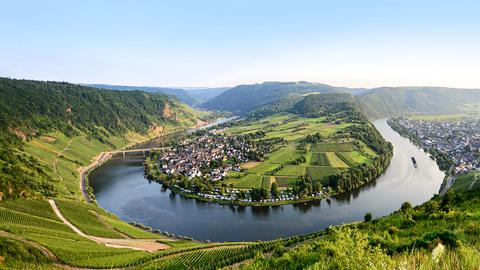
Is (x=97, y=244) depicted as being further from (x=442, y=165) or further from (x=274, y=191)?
(x=442, y=165)

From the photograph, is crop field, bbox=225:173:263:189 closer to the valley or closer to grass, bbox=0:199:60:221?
the valley

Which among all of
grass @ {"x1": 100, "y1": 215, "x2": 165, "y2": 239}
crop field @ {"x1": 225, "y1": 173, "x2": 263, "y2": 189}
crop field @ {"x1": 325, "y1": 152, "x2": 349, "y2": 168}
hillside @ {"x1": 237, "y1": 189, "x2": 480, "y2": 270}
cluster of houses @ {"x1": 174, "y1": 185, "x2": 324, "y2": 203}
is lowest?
grass @ {"x1": 100, "y1": 215, "x2": 165, "y2": 239}

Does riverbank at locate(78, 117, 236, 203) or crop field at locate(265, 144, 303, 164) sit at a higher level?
crop field at locate(265, 144, 303, 164)

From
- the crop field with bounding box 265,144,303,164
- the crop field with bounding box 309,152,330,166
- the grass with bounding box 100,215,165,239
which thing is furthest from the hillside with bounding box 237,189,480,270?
the crop field with bounding box 265,144,303,164

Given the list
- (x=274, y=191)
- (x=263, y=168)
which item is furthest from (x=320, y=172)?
(x=274, y=191)

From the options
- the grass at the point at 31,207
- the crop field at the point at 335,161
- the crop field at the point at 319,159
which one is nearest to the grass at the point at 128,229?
the grass at the point at 31,207

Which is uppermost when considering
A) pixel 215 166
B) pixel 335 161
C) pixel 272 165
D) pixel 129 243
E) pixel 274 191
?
pixel 335 161

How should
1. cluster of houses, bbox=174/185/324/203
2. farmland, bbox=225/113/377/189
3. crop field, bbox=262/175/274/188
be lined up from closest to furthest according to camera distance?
cluster of houses, bbox=174/185/324/203 < crop field, bbox=262/175/274/188 < farmland, bbox=225/113/377/189
